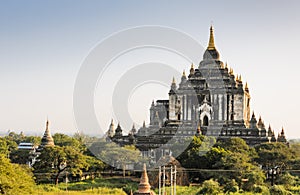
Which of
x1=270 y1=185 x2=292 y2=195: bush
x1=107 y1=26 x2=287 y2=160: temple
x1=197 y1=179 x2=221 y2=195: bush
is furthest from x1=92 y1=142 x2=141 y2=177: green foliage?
x1=270 y1=185 x2=292 y2=195: bush

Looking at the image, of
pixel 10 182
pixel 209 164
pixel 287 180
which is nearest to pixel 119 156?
pixel 209 164

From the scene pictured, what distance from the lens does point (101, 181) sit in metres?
34.5

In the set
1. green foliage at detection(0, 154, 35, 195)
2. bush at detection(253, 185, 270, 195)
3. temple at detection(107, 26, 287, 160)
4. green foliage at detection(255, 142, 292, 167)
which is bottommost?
bush at detection(253, 185, 270, 195)

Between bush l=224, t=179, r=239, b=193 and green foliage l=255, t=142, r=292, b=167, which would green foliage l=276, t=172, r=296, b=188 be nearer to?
bush l=224, t=179, r=239, b=193

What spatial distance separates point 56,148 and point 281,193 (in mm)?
16827

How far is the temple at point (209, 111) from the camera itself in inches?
1718

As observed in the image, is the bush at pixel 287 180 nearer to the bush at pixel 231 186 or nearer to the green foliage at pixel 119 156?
the bush at pixel 231 186

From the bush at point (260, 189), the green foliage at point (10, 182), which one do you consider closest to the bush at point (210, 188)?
the bush at point (260, 189)

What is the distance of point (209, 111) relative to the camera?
46031mm

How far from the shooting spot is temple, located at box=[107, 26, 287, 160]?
43625mm

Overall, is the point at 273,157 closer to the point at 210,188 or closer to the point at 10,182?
the point at 210,188

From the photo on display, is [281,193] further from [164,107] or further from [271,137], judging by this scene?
[164,107]

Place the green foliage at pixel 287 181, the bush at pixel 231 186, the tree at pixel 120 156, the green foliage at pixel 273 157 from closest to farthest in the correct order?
the bush at pixel 231 186 < the green foliage at pixel 287 181 < the green foliage at pixel 273 157 < the tree at pixel 120 156

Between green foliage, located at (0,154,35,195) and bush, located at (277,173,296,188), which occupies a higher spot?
green foliage, located at (0,154,35,195)
